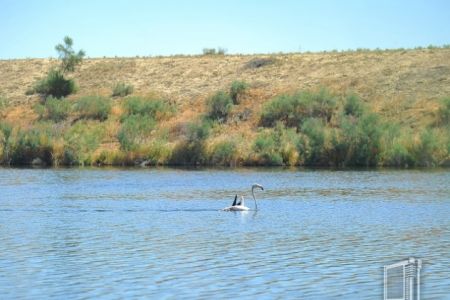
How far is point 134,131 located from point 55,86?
76.1 ft

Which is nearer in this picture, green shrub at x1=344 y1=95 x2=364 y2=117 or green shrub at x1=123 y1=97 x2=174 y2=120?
green shrub at x1=344 y1=95 x2=364 y2=117

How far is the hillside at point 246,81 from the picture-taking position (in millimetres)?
65000

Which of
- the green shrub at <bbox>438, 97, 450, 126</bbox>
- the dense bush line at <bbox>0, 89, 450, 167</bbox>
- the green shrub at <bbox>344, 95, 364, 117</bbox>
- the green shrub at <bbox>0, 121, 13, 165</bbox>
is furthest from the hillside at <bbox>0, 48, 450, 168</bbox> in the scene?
the green shrub at <bbox>0, 121, 13, 165</bbox>

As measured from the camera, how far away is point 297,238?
79.0 feet

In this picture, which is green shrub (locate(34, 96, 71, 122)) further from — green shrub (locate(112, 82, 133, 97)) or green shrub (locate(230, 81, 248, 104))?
green shrub (locate(230, 81, 248, 104))

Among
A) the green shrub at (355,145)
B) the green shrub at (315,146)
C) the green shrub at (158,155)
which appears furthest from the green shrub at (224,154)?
the green shrub at (355,145)

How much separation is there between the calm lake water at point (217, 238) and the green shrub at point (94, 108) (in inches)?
1102

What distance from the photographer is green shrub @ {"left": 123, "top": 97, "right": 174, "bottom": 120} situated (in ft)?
230

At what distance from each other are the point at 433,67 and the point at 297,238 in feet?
175

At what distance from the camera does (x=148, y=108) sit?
70.5 meters

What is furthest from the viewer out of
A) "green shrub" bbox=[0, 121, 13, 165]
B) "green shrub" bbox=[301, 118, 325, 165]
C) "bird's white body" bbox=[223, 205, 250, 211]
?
"green shrub" bbox=[0, 121, 13, 165]

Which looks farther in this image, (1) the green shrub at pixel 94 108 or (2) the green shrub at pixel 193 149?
(1) the green shrub at pixel 94 108

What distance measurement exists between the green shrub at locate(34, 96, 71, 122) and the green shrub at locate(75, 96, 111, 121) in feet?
3.59

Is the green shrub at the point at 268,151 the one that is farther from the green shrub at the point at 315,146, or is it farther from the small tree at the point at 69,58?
the small tree at the point at 69,58
